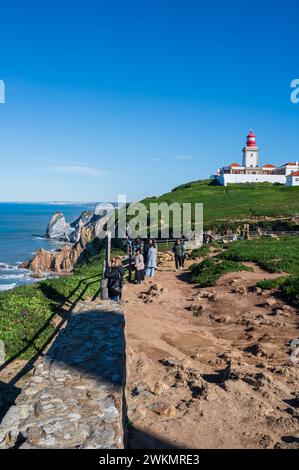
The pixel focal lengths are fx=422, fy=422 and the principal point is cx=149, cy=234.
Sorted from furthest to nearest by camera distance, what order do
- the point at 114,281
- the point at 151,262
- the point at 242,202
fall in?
the point at 242,202, the point at 151,262, the point at 114,281

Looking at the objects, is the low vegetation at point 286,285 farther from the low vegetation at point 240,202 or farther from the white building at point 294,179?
the white building at point 294,179

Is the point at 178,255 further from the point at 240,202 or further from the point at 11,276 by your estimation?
the point at 240,202

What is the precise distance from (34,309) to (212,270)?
8545 mm

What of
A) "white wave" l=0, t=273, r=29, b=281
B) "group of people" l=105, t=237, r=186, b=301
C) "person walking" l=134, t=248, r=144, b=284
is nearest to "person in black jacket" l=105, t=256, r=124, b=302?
"group of people" l=105, t=237, r=186, b=301

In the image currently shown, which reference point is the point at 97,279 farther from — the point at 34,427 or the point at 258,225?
the point at 258,225

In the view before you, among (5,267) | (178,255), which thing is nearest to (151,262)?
(178,255)

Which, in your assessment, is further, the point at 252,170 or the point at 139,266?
the point at 252,170

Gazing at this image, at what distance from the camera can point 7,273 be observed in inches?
1935

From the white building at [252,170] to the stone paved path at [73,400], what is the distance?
3205 inches

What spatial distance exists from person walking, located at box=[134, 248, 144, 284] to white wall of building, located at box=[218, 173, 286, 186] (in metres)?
71.4

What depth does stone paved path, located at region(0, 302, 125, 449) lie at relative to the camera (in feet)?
15.5

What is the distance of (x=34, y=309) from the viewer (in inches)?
559

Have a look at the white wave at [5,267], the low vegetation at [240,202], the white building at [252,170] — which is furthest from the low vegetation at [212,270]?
the white building at [252,170]

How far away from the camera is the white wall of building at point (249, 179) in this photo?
87725mm
